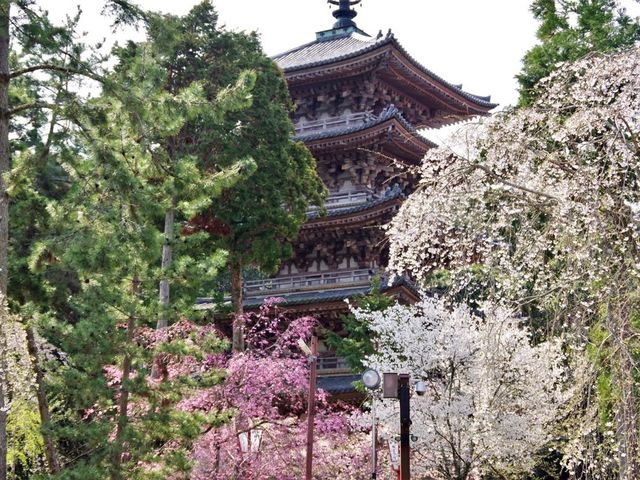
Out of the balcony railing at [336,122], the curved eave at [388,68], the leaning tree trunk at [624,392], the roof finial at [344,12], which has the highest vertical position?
the roof finial at [344,12]

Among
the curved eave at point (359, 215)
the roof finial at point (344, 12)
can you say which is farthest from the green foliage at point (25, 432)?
the roof finial at point (344, 12)

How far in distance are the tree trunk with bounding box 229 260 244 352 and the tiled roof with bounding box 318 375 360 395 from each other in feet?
11.3

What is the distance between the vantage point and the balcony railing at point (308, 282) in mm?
25562

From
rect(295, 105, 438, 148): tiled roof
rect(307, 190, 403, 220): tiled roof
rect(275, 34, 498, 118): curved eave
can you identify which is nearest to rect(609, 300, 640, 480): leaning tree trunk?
rect(307, 190, 403, 220): tiled roof

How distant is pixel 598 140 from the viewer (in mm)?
7199

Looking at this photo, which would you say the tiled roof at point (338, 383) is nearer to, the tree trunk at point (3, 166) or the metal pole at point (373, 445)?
the metal pole at point (373, 445)

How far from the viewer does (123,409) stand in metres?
13.3

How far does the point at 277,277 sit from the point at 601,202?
66.5ft

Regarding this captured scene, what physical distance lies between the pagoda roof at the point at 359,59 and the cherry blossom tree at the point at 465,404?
10.5 meters

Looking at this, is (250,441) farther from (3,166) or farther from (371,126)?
(371,126)

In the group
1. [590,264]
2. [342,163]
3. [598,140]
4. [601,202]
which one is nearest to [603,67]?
[598,140]

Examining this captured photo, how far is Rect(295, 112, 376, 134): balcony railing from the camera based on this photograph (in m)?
27.9

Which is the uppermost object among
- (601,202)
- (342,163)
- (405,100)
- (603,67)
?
(405,100)

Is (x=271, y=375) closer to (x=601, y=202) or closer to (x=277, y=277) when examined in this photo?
(x=277, y=277)
